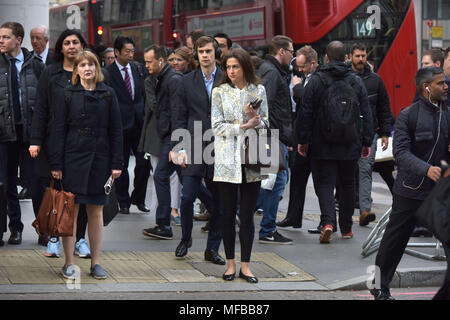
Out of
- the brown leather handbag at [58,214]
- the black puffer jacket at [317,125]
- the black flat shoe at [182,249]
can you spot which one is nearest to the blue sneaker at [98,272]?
the brown leather handbag at [58,214]

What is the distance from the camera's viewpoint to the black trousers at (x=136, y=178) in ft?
34.8

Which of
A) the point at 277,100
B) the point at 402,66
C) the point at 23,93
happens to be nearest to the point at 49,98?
the point at 23,93

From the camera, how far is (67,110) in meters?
7.07

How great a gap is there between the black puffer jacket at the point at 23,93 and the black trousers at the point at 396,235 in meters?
3.31

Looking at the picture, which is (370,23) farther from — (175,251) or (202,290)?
(202,290)

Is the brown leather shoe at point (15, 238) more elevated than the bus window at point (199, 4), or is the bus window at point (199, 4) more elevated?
the bus window at point (199, 4)

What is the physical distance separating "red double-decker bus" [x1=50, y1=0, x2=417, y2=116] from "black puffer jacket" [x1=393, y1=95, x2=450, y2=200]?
31.5 feet

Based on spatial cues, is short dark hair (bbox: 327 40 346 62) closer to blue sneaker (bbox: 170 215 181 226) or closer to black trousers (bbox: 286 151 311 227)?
black trousers (bbox: 286 151 311 227)

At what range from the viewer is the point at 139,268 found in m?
7.51

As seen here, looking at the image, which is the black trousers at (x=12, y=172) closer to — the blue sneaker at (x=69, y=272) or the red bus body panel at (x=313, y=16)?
the blue sneaker at (x=69, y=272)

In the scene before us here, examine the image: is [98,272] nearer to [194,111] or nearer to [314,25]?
[194,111]

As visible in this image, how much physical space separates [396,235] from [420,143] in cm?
65
